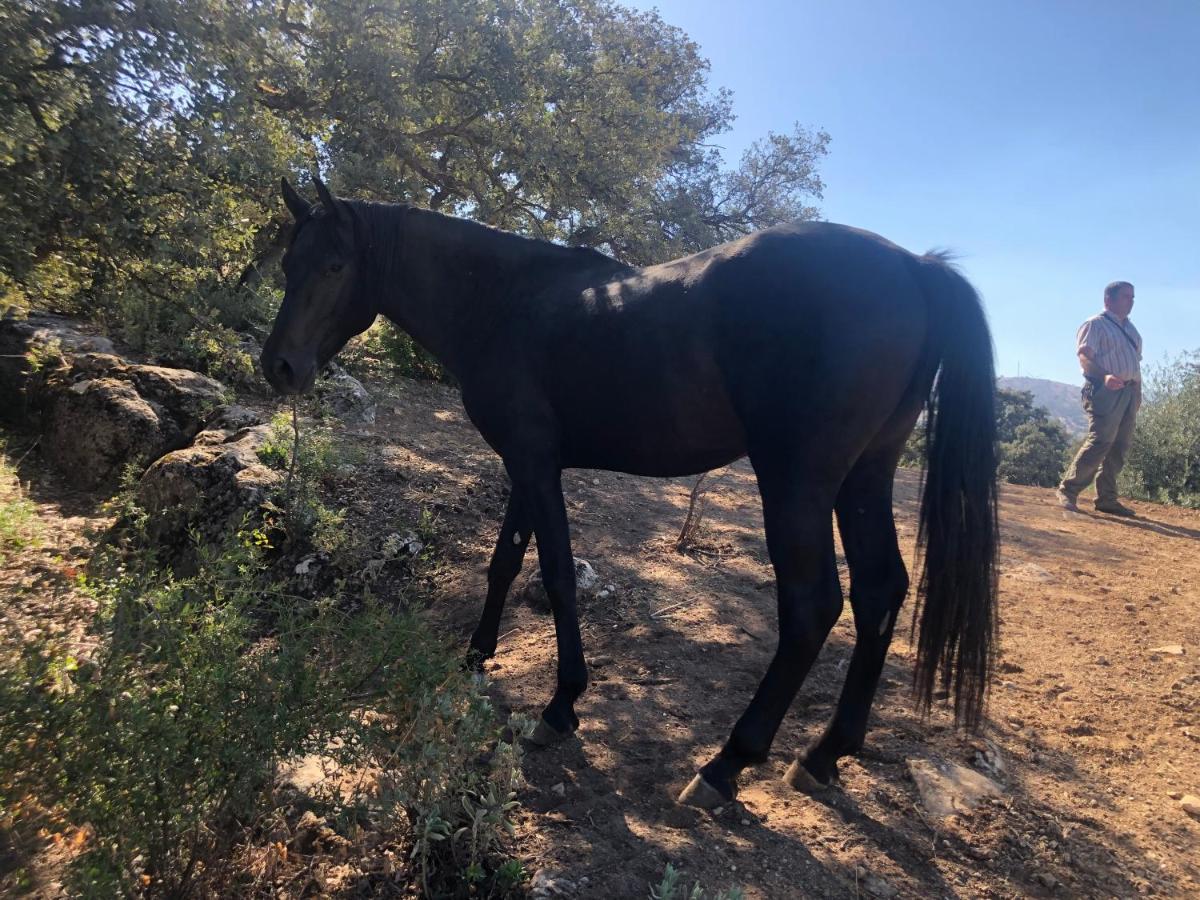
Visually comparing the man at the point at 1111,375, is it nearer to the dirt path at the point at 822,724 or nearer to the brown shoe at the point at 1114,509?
the brown shoe at the point at 1114,509

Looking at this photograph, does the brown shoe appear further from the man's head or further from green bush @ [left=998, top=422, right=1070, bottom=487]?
green bush @ [left=998, top=422, right=1070, bottom=487]

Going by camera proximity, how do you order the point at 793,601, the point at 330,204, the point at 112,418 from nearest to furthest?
the point at 793,601
the point at 330,204
the point at 112,418

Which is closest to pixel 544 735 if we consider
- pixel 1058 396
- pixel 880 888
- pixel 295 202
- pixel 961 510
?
pixel 880 888

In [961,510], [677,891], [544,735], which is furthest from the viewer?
[544,735]

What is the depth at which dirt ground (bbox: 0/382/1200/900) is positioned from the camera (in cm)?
197

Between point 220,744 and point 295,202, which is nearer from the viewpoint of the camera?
point 220,744

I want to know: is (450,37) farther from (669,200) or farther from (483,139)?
(669,200)

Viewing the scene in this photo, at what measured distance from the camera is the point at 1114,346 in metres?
7.11

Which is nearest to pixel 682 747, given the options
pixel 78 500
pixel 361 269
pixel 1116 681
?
pixel 1116 681

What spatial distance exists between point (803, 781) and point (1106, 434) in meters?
7.30

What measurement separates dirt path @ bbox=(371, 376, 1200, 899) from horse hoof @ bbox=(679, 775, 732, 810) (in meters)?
0.04

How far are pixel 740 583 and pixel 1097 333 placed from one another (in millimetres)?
6027

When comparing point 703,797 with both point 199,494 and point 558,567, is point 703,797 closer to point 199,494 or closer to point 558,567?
point 558,567

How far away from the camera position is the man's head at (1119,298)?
23.2ft
